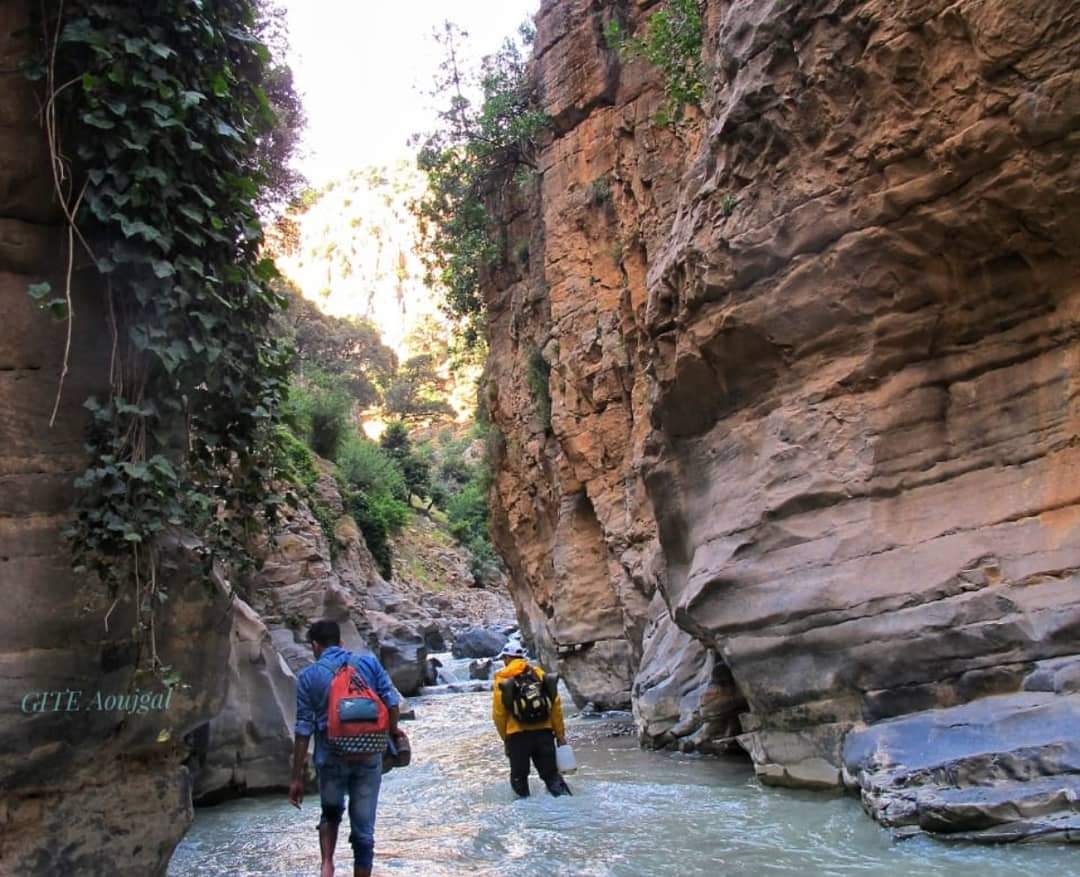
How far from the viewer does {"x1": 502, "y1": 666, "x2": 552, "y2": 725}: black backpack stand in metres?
8.47

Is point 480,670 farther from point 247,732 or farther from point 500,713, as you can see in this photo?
point 500,713

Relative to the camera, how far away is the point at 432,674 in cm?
2425

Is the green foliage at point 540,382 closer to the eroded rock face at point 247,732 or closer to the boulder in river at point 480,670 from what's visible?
the boulder in river at point 480,670

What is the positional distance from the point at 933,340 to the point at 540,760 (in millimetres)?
5020

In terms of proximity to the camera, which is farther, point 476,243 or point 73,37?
point 476,243

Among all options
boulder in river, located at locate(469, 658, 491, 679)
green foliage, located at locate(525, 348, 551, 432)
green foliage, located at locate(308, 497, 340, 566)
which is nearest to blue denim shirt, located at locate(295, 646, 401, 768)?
green foliage, located at locate(525, 348, 551, 432)

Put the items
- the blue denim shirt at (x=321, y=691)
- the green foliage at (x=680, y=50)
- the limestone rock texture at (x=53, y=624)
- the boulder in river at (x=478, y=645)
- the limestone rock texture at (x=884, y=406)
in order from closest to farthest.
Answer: the limestone rock texture at (x=53, y=624) → the blue denim shirt at (x=321, y=691) → the limestone rock texture at (x=884, y=406) → the green foliage at (x=680, y=50) → the boulder in river at (x=478, y=645)

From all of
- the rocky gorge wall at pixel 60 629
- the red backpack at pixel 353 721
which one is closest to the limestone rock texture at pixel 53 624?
the rocky gorge wall at pixel 60 629

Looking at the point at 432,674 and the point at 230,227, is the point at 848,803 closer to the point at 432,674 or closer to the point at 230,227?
the point at 230,227

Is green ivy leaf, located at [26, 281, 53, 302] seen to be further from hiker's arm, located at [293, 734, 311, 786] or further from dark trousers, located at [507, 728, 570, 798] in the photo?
dark trousers, located at [507, 728, 570, 798]

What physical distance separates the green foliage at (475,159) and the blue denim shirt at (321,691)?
14.6 metres

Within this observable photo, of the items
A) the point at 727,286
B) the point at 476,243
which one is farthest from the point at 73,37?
the point at 476,243

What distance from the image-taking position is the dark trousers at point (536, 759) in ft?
27.8

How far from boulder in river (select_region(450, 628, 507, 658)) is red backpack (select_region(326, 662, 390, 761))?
2460 centimetres
